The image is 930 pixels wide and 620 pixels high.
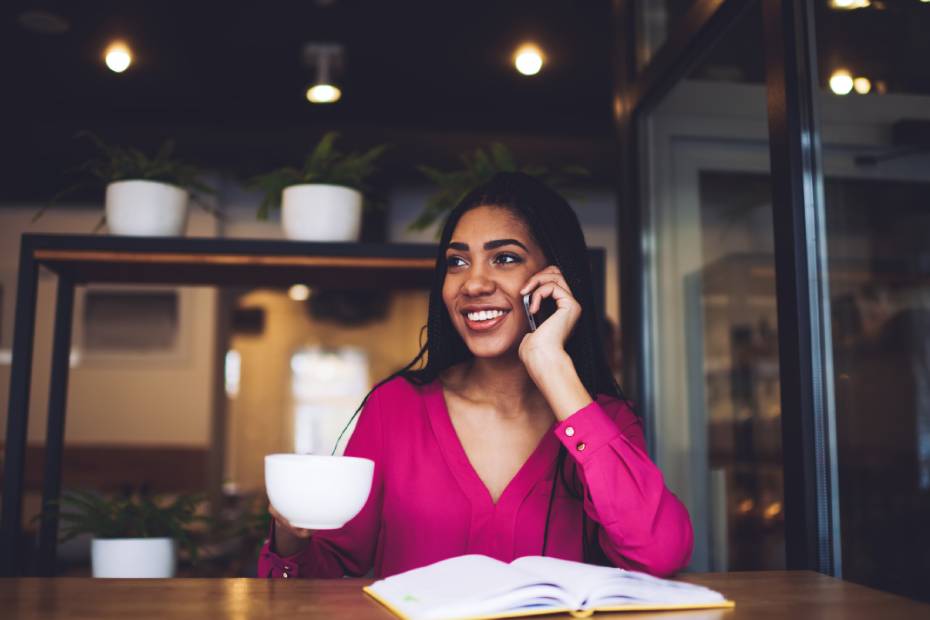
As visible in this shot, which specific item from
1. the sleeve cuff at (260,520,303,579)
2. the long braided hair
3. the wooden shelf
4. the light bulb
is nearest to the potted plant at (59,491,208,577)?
the wooden shelf

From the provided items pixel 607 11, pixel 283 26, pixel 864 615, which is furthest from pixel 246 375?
pixel 864 615

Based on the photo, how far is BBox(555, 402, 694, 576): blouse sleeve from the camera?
119 cm

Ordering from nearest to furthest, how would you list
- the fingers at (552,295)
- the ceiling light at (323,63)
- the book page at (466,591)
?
the book page at (466,591), the fingers at (552,295), the ceiling light at (323,63)

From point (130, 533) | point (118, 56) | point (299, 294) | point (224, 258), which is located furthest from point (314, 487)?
point (299, 294)

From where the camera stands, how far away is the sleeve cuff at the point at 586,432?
123 centimetres

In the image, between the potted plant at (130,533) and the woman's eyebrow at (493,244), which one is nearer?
the woman's eyebrow at (493,244)

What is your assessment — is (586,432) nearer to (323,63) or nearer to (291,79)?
(323,63)

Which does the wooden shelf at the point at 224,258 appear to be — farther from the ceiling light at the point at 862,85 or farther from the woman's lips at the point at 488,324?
the ceiling light at the point at 862,85

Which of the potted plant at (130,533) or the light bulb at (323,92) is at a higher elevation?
the light bulb at (323,92)

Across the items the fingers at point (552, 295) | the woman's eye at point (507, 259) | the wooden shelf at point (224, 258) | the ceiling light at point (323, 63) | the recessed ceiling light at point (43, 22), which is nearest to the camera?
the fingers at point (552, 295)

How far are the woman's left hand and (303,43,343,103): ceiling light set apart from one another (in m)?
2.88

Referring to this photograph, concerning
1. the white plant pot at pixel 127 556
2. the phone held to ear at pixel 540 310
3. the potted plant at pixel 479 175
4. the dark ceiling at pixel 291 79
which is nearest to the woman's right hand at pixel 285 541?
the phone held to ear at pixel 540 310

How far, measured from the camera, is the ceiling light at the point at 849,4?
157 centimetres

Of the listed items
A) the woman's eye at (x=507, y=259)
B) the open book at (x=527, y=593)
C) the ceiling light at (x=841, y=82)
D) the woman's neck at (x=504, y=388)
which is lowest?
the open book at (x=527, y=593)
